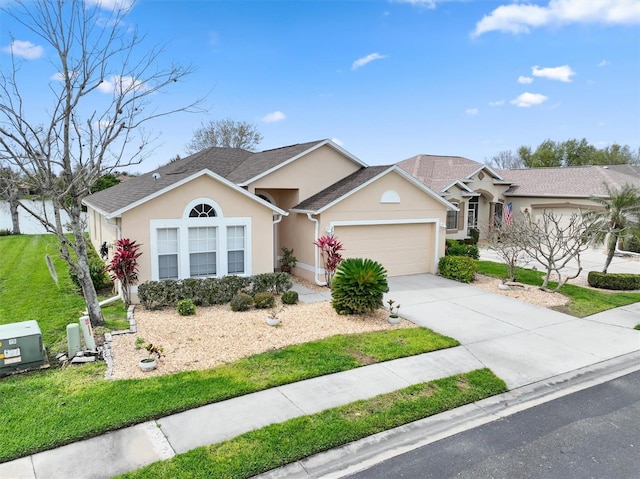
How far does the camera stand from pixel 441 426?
6.27m

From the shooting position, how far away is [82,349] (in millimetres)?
8383

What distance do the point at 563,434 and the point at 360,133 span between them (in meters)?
24.8

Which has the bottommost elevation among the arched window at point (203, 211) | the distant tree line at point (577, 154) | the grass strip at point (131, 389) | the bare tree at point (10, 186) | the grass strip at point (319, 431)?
the grass strip at point (319, 431)

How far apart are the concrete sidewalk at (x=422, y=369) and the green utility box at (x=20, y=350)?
284 cm

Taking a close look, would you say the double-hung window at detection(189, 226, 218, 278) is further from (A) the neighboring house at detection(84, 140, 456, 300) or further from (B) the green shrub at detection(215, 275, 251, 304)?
(B) the green shrub at detection(215, 275, 251, 304)

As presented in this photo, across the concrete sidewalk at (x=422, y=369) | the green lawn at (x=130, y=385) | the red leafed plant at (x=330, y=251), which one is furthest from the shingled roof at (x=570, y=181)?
the green lawn at (x=130, y=385)

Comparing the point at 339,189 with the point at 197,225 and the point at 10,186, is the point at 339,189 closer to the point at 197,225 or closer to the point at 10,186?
the point at 197,225

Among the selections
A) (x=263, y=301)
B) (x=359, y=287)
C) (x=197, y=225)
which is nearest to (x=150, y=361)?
(x=263, y=301)

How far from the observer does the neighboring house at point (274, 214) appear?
40.4 ft

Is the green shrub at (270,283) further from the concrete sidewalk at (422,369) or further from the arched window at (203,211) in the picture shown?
the concrete sidewalk at (422,369)

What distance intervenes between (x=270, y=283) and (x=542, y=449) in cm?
898

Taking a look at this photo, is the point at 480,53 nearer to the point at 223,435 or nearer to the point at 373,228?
the point at 373,228

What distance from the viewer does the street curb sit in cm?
524

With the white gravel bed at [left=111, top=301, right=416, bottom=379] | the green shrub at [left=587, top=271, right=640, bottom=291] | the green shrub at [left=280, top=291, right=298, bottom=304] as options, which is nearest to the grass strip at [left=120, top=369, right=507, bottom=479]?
the white gravel bed at [left=111, top=301, right=416, bottom=379]
